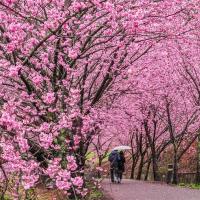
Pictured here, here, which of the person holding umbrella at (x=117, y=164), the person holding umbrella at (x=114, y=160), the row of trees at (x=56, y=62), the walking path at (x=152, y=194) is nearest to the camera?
the row of trees at (x=56, y=62)

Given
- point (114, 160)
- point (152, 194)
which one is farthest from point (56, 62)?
point (114, 160)

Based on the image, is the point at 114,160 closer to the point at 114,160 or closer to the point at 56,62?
the point at 114,160

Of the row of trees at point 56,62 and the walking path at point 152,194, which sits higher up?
the row of trees at point 56,62

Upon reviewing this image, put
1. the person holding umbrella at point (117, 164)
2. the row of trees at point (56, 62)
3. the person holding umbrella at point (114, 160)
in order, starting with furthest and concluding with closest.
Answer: the person holding umbrella at point (117, 164) < the person holding umbrella at point (114, 160) < the row of trees at point (56, 62)

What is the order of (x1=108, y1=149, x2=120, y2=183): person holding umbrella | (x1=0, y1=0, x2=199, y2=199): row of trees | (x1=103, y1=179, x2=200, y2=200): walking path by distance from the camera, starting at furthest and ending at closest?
(x1=108, y1=149, x2=120, y2=183): person holding umbrella → (x1=103, y1=179, x2=200, y2=200): walking path → (x1=0, y1=0, x2=199, y2=199): row of trees

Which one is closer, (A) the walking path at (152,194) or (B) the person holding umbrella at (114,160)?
(A) the walking path at (152,194)

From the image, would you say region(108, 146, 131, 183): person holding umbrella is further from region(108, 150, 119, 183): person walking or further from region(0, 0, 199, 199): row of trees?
region(0, 0, 199, 199): row of trees

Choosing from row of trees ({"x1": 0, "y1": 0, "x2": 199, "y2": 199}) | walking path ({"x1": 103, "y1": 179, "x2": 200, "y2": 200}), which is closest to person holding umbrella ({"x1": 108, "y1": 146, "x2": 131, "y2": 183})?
walking path ({"x1": 103, "y1": 179, "x2": 200, "y2": 200})

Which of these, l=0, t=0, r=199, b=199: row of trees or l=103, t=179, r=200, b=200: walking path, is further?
l=103, t=179, r=200, b=200: walking path

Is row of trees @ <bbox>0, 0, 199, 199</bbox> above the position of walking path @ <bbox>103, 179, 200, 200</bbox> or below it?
above

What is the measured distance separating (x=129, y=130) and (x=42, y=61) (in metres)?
19.6

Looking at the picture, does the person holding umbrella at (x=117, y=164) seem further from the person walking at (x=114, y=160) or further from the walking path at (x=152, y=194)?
the walking path at (x=152, y=194)

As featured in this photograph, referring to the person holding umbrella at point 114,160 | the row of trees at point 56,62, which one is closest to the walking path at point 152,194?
the person holding umbrella at point 114,160

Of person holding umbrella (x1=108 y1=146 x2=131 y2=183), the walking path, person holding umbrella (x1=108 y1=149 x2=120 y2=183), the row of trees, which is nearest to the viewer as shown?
the row of trees
